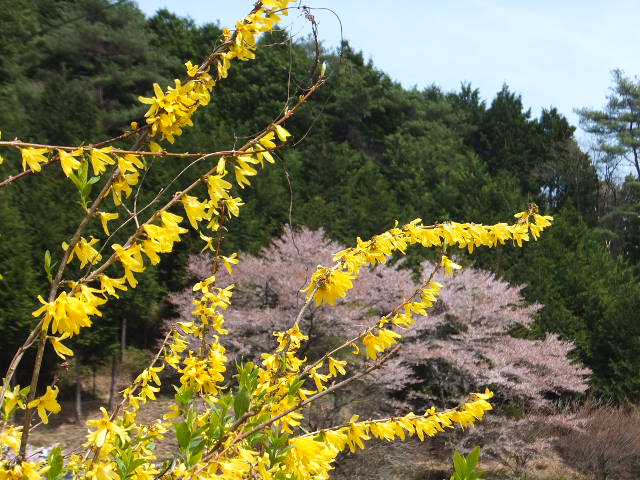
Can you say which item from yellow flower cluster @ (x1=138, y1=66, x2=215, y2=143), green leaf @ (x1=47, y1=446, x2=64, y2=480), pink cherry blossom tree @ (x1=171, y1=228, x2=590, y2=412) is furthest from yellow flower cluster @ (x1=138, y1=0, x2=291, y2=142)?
pink cherry blossom tree @ (x1=171, y1=228, x2=590, y2=412)

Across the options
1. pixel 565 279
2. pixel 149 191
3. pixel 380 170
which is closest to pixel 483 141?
pixel 380 170

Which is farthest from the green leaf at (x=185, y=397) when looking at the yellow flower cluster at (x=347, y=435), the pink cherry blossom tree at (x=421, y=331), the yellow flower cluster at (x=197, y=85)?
the pink cherry blossom tree at (x=421, y=331)

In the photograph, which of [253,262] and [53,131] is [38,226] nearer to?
[253,262]

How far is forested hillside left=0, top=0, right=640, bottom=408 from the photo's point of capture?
31.2ft

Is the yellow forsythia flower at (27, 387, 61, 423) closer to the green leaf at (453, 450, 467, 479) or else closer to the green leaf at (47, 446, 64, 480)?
the green leaf at (47, 446, 64, 480)

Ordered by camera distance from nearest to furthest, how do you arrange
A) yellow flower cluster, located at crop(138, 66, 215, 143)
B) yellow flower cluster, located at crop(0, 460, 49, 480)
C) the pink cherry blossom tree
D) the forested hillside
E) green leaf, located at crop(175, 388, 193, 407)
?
yellow flower cluster, located at crop(0, 460, 49, 480)
yellow flower cluster, located at crop(138, 66, 215, 143)
green leaf, located at crop(175, 388, 193, 407)
the pink cherry blossom tree
the forested hillside

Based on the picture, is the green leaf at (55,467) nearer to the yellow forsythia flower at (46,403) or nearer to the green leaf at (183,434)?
the yellow forsythia flower at (46,403)

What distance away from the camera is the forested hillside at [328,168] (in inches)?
374

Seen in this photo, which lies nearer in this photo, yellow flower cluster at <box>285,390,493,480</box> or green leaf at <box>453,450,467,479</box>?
green leaf at <box>453,450,467,479</box>

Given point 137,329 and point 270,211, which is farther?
point 270,211

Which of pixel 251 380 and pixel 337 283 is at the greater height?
pixel 337 283

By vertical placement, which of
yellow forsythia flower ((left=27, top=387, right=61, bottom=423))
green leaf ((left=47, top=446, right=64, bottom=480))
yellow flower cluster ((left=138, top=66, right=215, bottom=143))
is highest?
yellow flower cluster ((left=138, top=66, right=215, bottom=143))

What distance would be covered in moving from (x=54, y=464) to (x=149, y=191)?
12007 millimetres

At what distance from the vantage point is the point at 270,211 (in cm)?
1455
